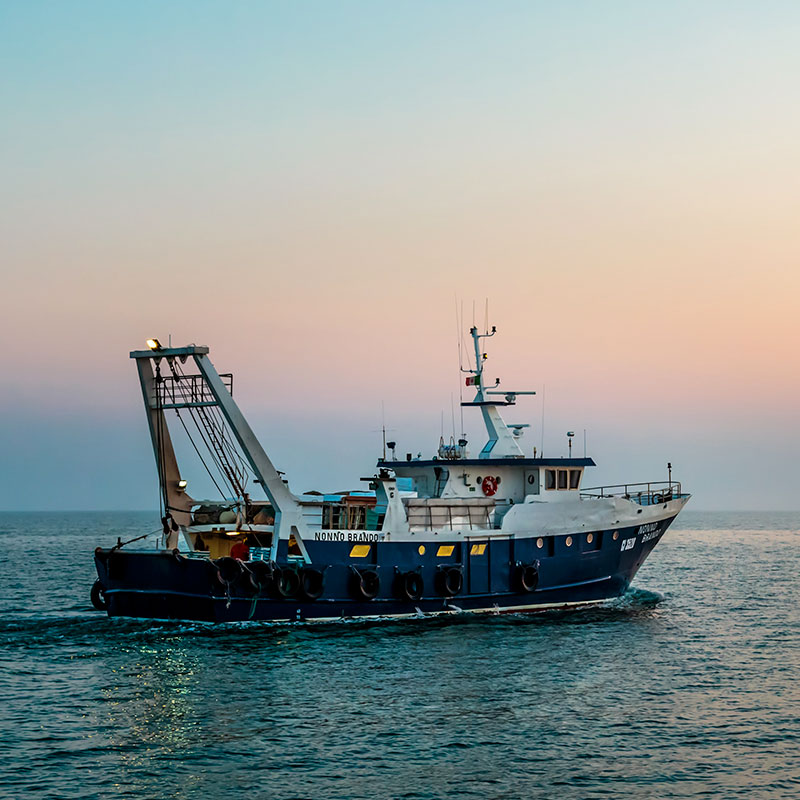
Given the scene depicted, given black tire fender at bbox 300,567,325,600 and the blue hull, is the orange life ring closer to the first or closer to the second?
the blue hull

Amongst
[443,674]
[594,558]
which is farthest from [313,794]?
[594,558]

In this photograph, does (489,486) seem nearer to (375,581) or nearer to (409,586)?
(409,586)

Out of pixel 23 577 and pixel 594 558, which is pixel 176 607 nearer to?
pixel 594 558

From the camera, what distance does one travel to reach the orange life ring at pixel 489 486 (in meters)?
34.5

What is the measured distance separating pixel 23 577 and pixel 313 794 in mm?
45975

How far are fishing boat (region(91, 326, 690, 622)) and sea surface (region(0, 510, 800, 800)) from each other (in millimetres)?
857

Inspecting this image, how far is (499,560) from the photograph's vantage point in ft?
107

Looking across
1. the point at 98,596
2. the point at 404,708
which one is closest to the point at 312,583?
the point at 98,596

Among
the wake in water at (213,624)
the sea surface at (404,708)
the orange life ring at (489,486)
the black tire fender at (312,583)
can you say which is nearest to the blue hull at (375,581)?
the black tire fender at (312,583)

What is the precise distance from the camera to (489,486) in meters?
34.5

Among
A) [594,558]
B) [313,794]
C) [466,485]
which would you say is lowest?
[313,794]

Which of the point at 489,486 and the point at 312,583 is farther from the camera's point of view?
the point at 489,486

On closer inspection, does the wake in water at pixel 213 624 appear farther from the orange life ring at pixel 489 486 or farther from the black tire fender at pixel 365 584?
the orange life ring at pixel 489 486

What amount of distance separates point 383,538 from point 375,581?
1.31 m
